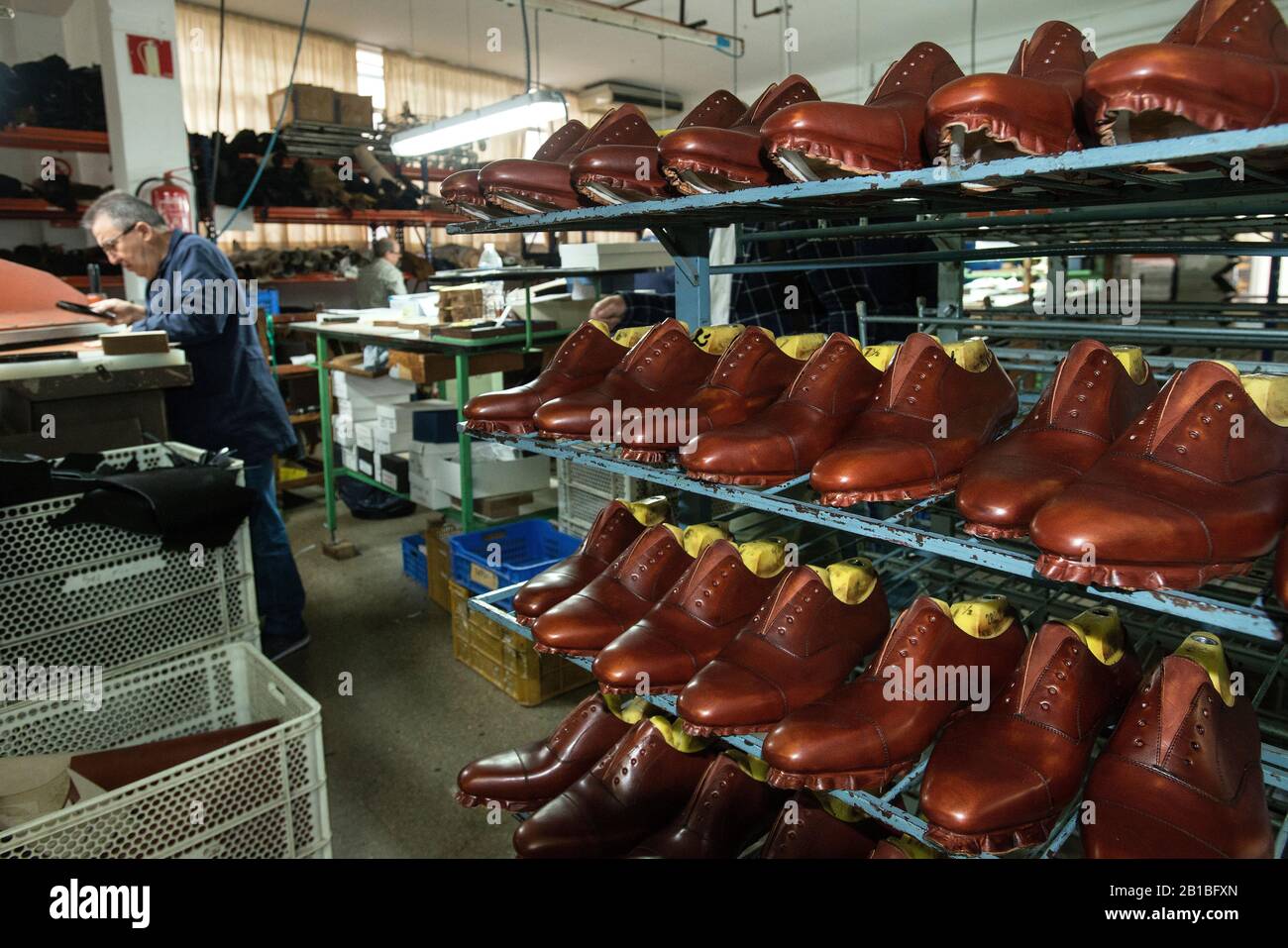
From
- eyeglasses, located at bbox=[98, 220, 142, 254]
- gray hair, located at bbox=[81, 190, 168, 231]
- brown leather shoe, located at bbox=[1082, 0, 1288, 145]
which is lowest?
brown leather shoe, located at bbox=[1082, 0, 1288, 145]

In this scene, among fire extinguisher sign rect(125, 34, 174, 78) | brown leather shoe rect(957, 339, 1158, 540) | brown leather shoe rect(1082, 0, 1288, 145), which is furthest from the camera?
fire extinguisher sign rect(125, 34, 174, 78)

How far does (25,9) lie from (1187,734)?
7.81m

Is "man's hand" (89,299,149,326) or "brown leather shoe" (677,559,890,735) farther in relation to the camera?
"man's hand" (89,299,149,326)

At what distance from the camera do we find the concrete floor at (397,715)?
2326mm

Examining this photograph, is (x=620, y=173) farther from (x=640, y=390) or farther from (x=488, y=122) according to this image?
(x=488, y=122)

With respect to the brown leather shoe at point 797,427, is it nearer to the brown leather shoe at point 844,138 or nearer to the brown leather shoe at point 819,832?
the brown leather shoe at point 844,138

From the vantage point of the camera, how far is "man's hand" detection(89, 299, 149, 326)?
2.85 metres

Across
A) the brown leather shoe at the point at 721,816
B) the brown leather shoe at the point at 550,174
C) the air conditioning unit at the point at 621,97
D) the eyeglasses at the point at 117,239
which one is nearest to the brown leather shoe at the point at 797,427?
the brown leather shoe at the point at 550,174

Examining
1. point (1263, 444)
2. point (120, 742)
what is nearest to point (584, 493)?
point (120, 742)

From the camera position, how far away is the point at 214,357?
10.4ft

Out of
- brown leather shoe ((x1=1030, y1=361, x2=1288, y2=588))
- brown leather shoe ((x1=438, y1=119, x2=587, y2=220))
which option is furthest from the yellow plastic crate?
brown leather shoe ((x1=1030, y1=361, x2=1288, y2=588))

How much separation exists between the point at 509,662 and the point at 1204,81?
2673mm

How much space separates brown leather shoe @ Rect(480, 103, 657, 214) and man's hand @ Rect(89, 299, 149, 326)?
191 centimetres

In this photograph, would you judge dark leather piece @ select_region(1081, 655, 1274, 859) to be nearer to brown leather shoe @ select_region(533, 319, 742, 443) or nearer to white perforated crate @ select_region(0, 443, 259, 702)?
brown leather shoe @ select_region(533, 319, 742, 443)
